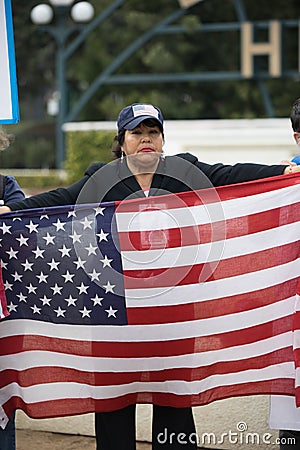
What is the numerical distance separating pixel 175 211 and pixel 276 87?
91.7 feet

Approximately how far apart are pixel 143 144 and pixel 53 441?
191 cm

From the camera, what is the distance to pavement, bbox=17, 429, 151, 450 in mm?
5145

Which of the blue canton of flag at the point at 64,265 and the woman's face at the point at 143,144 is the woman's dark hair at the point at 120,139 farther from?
the blue canton of flag at the point at 64,265

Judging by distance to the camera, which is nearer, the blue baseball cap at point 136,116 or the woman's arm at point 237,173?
the blue baseball cap at point 136,116

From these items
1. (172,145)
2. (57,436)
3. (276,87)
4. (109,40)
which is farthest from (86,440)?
(109,40)

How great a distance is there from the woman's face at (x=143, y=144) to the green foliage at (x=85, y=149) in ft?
56.8

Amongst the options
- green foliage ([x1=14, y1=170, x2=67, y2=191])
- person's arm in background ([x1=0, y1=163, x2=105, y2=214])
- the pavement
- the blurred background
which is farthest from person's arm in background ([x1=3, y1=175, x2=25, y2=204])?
the blurred background

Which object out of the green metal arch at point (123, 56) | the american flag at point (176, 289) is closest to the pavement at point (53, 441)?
the american flag at point (176, 289)

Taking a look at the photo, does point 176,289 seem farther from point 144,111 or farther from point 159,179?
point 144,111

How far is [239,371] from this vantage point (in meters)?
4.39

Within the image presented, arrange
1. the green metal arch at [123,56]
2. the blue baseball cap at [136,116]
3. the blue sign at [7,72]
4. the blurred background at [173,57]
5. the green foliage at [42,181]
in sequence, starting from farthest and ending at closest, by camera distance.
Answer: the blurred background at [173,57]
the green metal arch at [123,56]
the green foliage at [42,181]
the blue sign at [7,72]
the blue baseball cap at [136,116]

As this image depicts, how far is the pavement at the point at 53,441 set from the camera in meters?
5.14

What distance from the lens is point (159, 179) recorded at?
438 cm

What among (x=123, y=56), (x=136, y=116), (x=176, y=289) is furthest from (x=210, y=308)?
(x=123, y=56)
